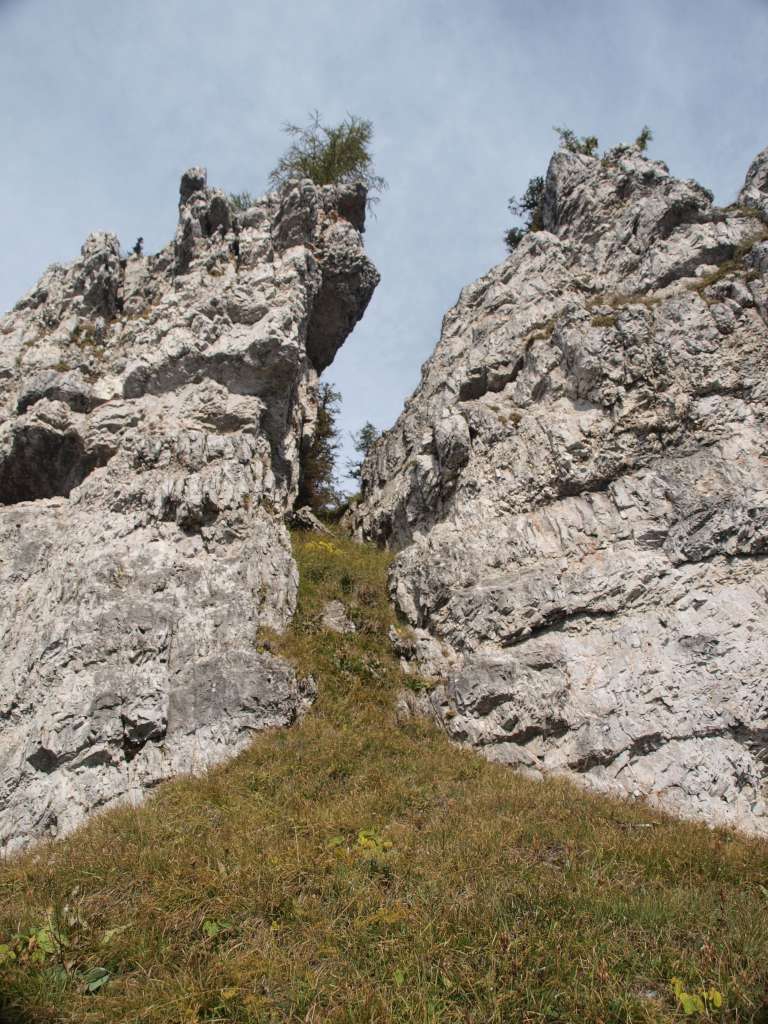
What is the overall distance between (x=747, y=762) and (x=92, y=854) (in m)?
9.72

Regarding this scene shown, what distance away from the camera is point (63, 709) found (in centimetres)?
1094

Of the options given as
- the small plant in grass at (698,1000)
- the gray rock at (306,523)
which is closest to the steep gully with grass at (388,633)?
the small plant in grass at (698,1000)

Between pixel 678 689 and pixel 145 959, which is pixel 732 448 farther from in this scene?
pixel 145 959

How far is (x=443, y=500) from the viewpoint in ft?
55.4

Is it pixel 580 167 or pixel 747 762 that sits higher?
pixel 580 167

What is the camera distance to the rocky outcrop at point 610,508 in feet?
34.6

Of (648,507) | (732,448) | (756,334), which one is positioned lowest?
(648,507)

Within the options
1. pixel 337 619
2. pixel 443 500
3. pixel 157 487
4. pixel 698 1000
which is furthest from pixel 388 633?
pixel 698 1000

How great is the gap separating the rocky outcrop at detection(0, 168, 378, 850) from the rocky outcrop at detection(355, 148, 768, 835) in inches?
161

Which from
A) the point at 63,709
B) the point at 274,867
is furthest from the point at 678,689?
the point at 63,709

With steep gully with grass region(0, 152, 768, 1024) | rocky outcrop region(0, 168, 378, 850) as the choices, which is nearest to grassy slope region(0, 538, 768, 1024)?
steep gully with grass region(0, 152, 768, 1024)

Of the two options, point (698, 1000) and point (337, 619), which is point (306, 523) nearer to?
point (337, 619)

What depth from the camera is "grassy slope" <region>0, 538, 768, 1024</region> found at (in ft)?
16.4

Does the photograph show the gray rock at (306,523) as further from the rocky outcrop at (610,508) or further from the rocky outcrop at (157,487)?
the rocky outcrop at (610,508)
